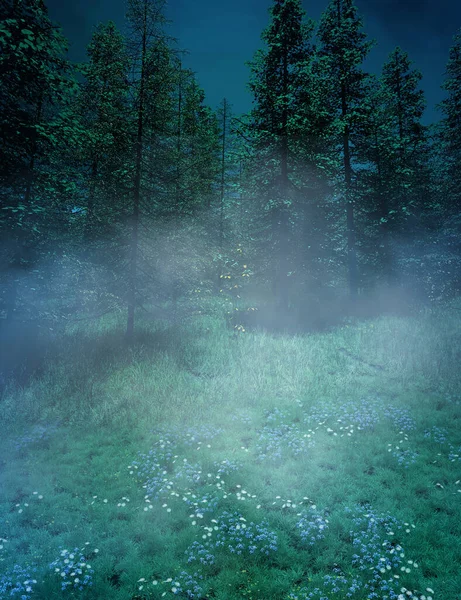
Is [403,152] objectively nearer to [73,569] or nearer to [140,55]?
[140,55]

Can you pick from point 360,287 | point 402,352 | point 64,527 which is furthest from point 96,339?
point 360,287

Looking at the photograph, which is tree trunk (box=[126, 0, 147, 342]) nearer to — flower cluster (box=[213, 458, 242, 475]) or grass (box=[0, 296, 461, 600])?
grass (box=[0, 296, 461, 600])

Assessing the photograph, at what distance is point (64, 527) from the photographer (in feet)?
19.3

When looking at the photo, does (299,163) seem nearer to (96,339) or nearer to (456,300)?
(456,300)

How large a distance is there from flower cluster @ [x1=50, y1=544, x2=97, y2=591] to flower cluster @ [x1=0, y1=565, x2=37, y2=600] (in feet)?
1.09

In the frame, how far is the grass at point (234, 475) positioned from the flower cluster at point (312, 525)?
38mm

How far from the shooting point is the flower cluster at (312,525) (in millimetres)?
5508

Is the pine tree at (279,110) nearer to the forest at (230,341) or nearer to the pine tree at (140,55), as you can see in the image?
the forest at (230,341)

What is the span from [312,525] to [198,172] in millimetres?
20409

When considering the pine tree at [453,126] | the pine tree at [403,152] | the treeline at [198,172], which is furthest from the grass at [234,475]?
the pine tree at [453,126]

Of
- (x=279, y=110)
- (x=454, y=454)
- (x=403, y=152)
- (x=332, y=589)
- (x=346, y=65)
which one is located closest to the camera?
(x=332, y=589)

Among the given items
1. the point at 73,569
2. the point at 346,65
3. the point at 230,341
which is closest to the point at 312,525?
the point at 73,569

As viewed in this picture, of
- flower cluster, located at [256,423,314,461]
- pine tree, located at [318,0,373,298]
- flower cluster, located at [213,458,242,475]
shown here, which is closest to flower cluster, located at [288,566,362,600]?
flower cluster, located at [213,458,242,475]

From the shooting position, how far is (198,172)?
71.7 feet
